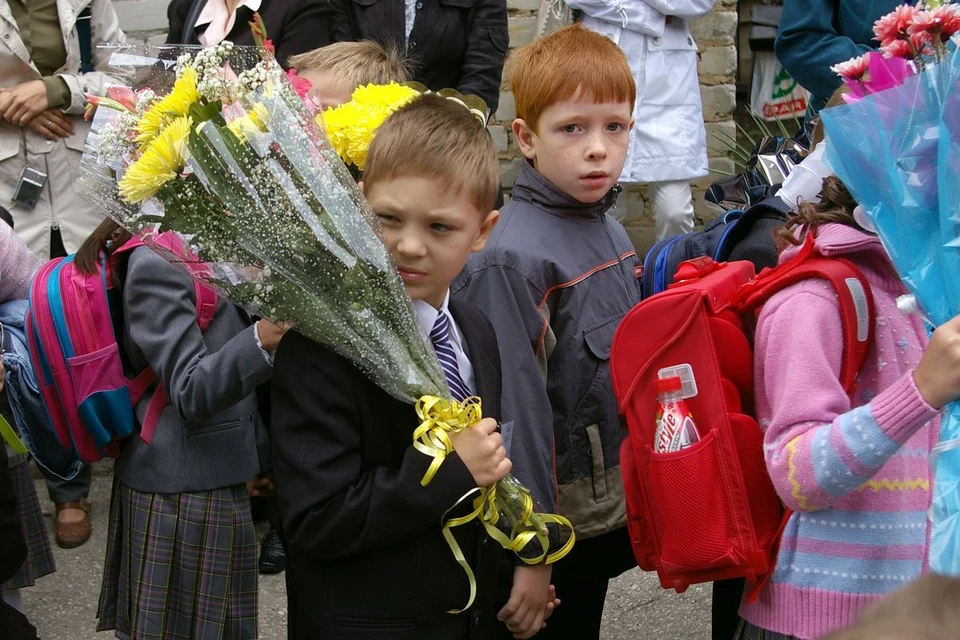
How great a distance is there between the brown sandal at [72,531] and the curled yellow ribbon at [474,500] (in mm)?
2607

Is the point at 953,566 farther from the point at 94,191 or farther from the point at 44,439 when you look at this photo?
the point at 44,439

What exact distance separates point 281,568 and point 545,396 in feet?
6.56

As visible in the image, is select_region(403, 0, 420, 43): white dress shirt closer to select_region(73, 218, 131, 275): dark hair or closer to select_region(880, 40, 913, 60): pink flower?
select_region(73, 218, 131, 275): dark hair

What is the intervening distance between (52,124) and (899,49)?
11.7ft

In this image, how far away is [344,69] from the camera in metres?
3.02

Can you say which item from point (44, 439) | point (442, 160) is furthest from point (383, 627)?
point (44, 439)

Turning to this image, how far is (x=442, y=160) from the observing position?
2.08m

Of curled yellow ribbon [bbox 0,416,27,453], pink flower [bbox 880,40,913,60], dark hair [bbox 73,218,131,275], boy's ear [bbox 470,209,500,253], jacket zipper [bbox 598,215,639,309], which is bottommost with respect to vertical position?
curled yellow ribbon [bbox 0,416,27,453]

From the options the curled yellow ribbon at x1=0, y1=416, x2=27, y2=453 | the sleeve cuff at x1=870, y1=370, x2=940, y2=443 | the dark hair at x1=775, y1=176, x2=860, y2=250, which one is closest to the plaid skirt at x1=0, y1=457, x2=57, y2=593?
the curled yellow ribbon at x1=0, y1=416, x2=27, y2=453

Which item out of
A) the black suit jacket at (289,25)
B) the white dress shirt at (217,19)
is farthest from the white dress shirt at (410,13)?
the white dress shirt at (217,19)

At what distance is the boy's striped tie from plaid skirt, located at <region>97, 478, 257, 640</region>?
1.05 meters

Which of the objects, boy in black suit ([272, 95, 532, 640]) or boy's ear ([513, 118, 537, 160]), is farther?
boy's ear ([513, 118, 537, 160])

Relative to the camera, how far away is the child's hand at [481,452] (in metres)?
2.01

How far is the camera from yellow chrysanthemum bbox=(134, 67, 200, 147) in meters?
1.91
